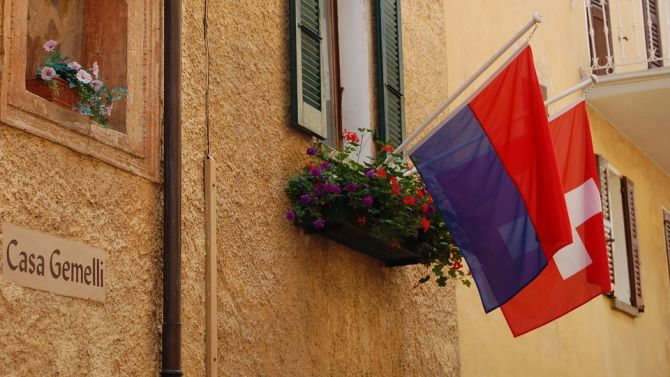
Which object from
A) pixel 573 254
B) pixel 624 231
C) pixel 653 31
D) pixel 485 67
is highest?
pixel 653 31

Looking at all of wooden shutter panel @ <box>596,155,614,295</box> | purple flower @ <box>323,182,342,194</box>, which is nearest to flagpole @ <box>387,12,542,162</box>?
purple flower @ <box>323,182,342,194</box>

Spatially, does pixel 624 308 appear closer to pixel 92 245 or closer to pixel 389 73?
pixel 389 73

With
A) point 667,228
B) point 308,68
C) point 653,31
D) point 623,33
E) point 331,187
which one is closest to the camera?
point 331,187

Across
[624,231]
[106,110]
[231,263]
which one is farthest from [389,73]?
[624,231]

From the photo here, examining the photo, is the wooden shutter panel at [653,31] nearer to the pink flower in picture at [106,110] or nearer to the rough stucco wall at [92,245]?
the pink flower in picture at [106,110]

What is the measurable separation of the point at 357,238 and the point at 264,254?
0.76m

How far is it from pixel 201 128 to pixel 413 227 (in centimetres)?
150

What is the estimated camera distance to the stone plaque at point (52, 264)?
5.00 m

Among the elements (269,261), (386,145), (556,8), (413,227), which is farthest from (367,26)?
(556,8)

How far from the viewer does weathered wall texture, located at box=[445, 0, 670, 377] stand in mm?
9836

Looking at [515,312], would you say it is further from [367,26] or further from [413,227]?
[367,26]

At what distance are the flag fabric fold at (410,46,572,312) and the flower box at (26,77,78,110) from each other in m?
1.95

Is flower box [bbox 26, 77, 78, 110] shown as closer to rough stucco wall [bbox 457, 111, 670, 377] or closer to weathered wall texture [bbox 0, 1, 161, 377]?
weathered wall texture [bbox 0, 1, 161, 377]

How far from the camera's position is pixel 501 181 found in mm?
6676
